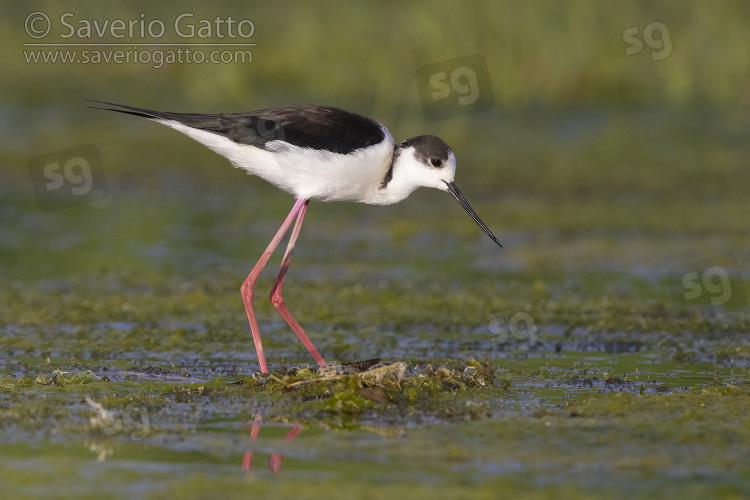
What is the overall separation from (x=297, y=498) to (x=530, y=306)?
4535mm

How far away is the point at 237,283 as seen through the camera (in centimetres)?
932

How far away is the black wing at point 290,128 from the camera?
6.65 metres

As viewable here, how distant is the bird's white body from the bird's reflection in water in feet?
5.69
